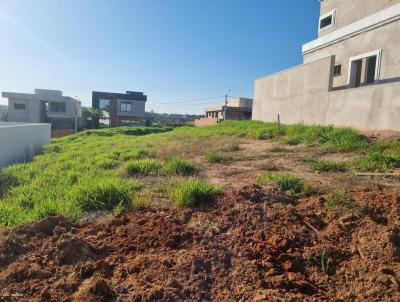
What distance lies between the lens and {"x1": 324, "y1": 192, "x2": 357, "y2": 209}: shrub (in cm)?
355

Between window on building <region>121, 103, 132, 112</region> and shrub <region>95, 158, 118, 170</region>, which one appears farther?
window on building <region>121, 103, 132, 112</region>

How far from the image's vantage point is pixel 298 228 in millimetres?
3141

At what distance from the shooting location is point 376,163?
18.1 feet

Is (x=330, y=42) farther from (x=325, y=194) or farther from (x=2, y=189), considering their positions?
(x=2, y=189)

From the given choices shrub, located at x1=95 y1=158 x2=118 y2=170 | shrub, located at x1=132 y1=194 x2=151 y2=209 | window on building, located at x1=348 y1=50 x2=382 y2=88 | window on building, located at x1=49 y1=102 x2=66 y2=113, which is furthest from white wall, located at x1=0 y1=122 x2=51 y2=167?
window on building, located at x1=49 y1=102 x2=66 y2=113

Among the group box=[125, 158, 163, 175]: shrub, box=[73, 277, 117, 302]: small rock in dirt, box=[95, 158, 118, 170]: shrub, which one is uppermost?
box=[125, 158, 163, 175]: shrub

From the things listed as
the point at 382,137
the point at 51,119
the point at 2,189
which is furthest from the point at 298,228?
the point at 51,119

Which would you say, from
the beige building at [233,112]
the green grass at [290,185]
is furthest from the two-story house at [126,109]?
the green grass at [290,185]

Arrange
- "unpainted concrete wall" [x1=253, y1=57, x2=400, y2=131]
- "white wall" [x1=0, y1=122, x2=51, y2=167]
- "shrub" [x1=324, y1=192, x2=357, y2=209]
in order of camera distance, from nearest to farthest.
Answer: "shrub" [x1=324, y1=192, x2=357, y2=209] < "unpainted concrete wall" [x1=253, y1=57, x2=400, y2=131] < "white wall" [x1=0, y1=122, x2=51, y2=167]

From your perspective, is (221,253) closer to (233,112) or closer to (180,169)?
(180,169)

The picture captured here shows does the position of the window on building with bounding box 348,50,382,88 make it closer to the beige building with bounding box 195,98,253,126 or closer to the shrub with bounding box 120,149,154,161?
the shrub with bounding box 120,149,154,161

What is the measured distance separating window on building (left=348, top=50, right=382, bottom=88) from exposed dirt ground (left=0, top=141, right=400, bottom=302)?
33.0ft

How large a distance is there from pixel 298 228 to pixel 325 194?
1220 mm

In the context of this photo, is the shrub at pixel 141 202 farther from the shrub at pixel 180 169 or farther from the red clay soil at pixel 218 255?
the shrub at pixel 180 169
